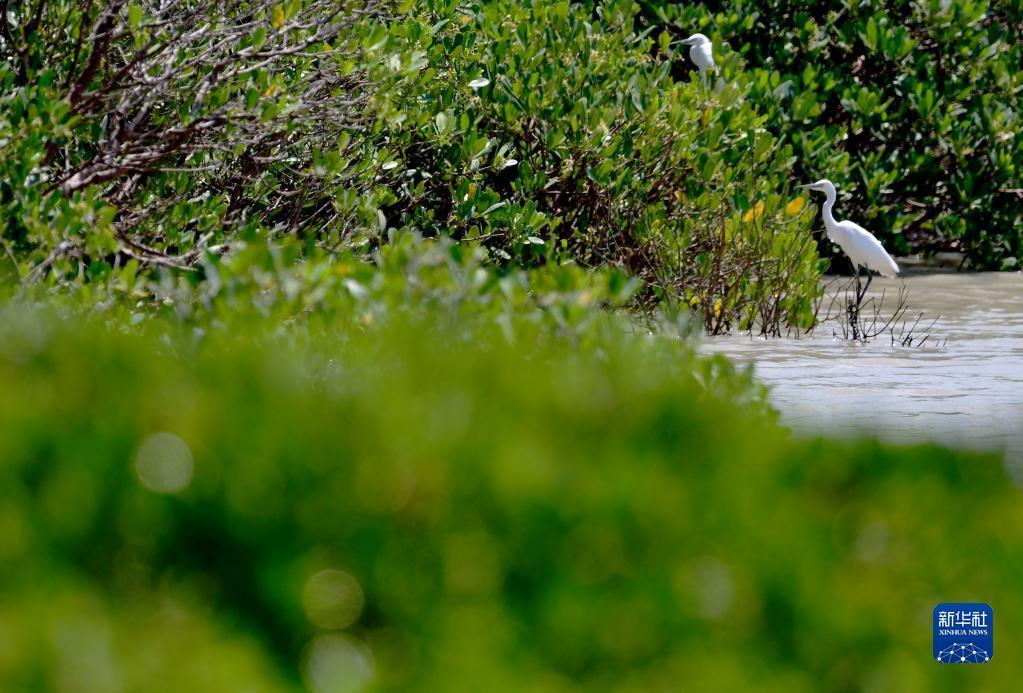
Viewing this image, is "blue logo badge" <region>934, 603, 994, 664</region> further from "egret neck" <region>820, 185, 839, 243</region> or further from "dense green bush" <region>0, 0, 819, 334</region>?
"egret neck" <region>820, 185, 839, 243</region>

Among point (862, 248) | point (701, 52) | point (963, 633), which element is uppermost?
point (963, 633)

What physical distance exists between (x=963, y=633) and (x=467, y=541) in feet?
2.56

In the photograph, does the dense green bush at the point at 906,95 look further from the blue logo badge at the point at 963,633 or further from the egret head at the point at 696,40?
the blue logo badge at the point at 963,633

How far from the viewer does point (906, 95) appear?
41.6 feet

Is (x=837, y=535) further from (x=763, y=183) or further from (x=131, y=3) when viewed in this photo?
(x=763, y=183)

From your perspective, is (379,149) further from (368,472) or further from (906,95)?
(906,95)

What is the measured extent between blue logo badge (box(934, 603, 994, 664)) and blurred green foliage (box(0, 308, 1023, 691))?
0.02 metres

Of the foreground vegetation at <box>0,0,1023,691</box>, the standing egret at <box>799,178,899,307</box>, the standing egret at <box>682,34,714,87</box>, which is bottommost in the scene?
the standing egret at <box>799,178,899,307</box>

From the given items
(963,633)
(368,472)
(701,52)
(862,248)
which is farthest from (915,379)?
(368,472)

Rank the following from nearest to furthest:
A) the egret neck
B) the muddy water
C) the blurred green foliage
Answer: the blurred green foliage → the muddy water → the egret neck

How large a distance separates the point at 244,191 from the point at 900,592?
551 cm

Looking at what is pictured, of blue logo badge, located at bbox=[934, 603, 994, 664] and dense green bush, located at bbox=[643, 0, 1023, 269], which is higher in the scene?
blue logo badge, located at bbox=[934, 603, 994, 664]

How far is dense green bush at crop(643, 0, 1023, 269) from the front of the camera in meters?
12.4

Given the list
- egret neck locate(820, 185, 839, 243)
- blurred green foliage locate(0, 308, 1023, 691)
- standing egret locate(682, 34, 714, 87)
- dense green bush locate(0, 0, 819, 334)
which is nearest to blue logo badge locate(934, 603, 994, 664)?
blurred green foliage locate(0, 308, 1023, 691)
